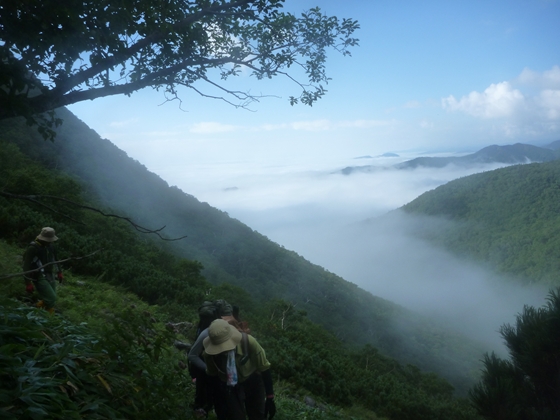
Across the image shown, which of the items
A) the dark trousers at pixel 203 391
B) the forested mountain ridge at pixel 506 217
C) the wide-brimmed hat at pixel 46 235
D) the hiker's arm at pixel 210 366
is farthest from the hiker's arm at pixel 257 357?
the forested mountain ridge at pixel 506 217

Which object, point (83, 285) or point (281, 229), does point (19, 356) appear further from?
point (281, 229)

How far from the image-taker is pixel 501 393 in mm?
5859

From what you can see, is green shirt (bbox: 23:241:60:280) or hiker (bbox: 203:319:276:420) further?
green shirt (bbox: 23:241:60:280)

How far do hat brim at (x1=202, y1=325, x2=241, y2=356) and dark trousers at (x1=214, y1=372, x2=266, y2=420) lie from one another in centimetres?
35

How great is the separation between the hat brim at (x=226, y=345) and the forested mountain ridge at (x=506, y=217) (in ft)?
228

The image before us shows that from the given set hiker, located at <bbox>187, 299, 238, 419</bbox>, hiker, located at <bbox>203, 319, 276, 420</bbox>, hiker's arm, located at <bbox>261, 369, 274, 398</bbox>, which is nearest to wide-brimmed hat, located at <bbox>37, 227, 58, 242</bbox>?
hiker, located at <bbox>187, 299, 238, 419</bbox>

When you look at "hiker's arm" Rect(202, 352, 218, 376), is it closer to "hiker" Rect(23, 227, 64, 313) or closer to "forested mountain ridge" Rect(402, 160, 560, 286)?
"hiker" Rect(23, 227, 64, 313)

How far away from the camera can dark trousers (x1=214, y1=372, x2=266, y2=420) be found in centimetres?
389

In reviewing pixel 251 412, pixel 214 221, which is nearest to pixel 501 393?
pixel 251 412

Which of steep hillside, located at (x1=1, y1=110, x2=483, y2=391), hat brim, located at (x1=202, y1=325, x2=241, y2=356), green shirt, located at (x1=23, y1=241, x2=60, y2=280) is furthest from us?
steep hillside, located at (x1=1, y1=110, x2=483, y2=391)

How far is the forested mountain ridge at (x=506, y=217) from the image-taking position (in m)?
74.4

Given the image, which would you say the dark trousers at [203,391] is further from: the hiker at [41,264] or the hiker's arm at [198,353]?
the hiker at [41,264]

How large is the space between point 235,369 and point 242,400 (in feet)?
1.23

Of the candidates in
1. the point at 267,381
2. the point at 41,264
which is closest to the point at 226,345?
the point at 267,381
